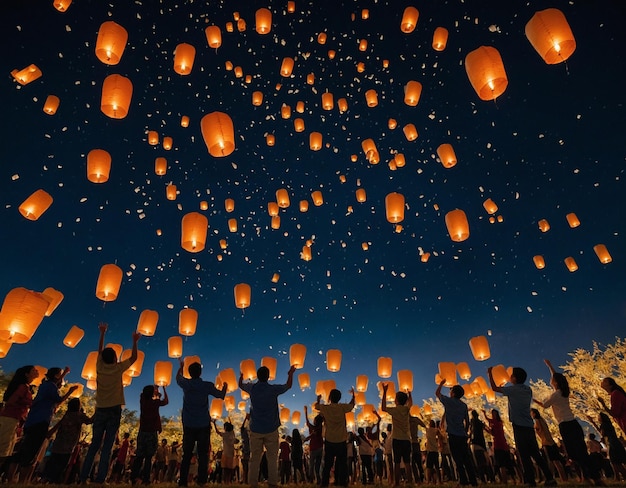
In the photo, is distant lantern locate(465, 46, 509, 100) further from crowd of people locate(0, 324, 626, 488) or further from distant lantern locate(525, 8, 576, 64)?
crowd of people locate(0, 324, 626, 488)

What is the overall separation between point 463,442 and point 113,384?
4.68 meters

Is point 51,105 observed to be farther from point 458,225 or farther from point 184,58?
point 458,225

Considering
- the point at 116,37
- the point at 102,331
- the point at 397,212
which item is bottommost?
the point at 102,331

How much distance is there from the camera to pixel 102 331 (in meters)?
4.96

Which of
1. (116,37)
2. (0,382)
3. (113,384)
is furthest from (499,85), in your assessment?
(0,382)

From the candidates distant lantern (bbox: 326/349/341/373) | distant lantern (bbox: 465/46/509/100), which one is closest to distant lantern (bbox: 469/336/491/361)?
distant lantern (bbox: 326/349/341/373)

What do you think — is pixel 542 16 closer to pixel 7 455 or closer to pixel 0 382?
pixel 7 455

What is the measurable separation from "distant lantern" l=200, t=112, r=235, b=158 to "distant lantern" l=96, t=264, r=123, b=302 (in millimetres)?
3521

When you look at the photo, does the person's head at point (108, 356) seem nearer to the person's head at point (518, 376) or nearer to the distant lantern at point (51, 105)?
the person's head at point (518, 376)

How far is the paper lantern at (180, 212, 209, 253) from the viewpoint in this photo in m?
7.88

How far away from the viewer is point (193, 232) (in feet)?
26.1

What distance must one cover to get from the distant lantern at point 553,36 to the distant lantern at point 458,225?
Result: 3385 millimetres

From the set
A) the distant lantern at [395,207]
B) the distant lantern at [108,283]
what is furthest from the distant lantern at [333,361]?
the distant lantern at [108,283]

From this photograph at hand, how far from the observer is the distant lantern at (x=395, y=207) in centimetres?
903
